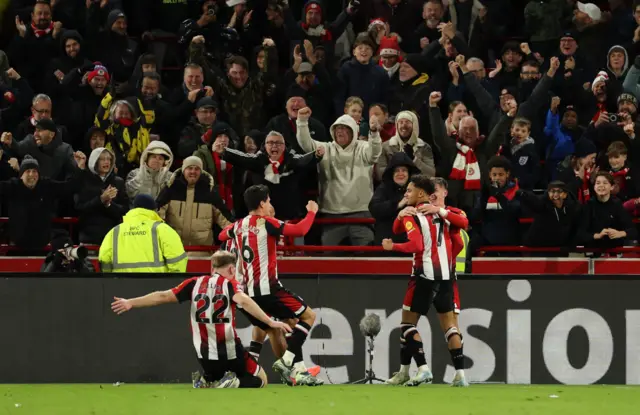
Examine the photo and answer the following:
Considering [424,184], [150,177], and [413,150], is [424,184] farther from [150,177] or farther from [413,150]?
[150,177]

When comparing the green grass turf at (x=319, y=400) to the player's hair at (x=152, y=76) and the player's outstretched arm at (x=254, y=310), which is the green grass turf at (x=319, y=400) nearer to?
the player's outstretched arm at (x=254, y=310)

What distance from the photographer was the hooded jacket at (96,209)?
1485 cm

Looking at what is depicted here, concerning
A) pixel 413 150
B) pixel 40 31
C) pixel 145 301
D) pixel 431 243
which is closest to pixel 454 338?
pixel 431 243

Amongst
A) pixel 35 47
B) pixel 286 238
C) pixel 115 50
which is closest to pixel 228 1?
pixel 115 50

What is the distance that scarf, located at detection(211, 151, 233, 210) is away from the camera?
15453mm

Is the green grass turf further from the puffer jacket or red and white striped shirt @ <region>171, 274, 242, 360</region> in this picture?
the puffer jacket

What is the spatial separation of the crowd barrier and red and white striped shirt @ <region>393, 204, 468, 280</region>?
1641mm

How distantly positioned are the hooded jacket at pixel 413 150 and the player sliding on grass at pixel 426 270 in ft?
10.8

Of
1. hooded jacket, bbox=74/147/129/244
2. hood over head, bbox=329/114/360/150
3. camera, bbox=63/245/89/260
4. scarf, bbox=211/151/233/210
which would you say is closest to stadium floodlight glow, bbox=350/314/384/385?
hood over head, bbox=329/114/360/150

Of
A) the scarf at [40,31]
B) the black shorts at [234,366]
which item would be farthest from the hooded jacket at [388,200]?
the scarf at [40,31]

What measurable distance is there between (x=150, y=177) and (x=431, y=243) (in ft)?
15.1

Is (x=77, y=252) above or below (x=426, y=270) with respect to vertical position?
above

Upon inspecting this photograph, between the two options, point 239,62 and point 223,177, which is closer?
point 223,177

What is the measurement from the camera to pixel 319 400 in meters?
10.4
